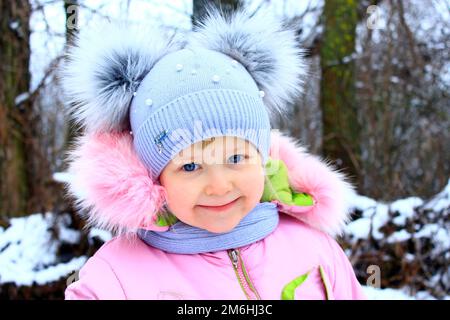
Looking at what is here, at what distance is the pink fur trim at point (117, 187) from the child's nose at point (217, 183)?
0.53 ft

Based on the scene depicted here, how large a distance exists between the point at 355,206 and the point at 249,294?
7.63 feet

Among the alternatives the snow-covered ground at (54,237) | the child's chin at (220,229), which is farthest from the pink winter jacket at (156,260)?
the snow-covered ground at (54,237)

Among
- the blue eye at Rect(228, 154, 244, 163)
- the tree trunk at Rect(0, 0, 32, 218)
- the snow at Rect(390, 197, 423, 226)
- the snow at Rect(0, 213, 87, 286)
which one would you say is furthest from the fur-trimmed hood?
the tree trunk at Rect(0, 0, 32, 218)

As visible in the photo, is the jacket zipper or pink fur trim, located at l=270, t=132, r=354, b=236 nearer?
the jacket zipper

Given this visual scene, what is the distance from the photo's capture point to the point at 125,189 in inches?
64.2

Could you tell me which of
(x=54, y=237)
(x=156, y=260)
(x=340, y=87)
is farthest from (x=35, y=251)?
(x=340, y=87)

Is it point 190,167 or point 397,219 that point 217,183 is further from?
point 397,219

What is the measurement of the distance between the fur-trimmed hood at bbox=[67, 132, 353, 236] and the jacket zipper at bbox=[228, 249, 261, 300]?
263mm

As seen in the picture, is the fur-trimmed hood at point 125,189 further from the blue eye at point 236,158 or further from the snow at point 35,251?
the snow at point 35,251

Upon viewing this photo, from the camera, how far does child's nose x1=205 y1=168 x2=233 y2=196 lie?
156 centimetres

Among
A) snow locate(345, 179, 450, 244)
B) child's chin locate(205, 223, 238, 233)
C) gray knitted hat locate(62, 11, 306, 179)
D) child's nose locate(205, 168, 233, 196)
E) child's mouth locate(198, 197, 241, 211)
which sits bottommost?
snow locate(345, 179, 450, 244)

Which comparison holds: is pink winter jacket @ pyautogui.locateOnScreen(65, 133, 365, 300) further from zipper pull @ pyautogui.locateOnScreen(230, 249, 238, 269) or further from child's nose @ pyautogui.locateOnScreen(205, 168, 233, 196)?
child's nose @ pyautogui.locateOnScreen(205, 168, 233, 196)

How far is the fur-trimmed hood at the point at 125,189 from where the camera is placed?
1617mm

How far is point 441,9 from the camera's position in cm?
544
